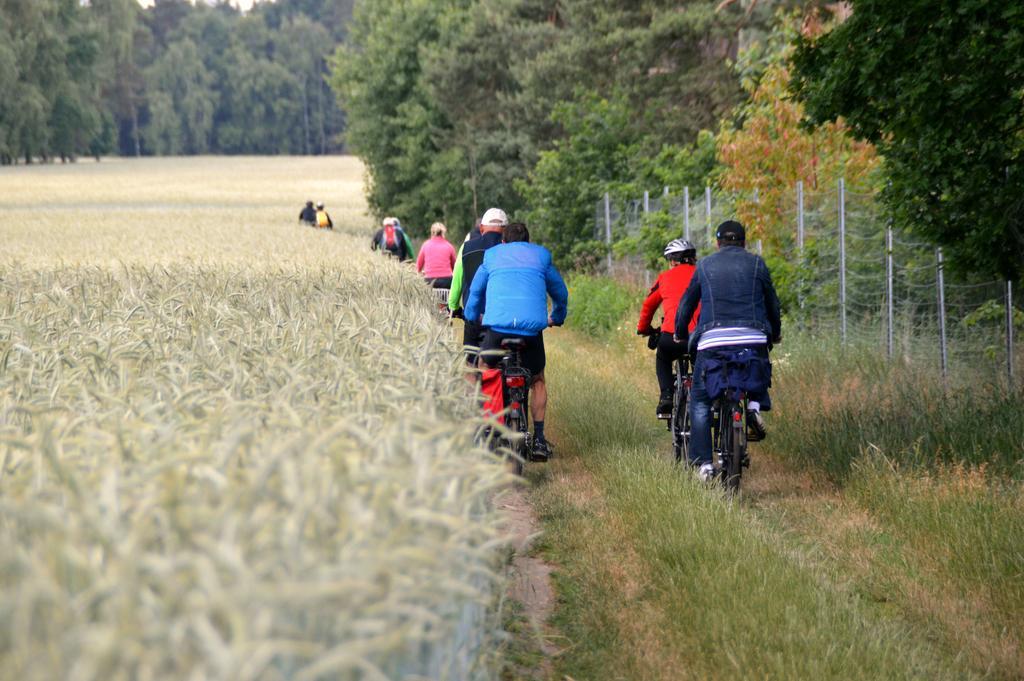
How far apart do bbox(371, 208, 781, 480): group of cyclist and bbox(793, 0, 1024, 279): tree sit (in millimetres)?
1259

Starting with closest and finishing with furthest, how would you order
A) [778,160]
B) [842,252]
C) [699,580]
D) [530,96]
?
1. [699,580]
2. [842,252]
3. [778,160]
4. [530,96]

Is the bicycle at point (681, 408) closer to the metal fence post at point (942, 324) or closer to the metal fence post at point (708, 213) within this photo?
the metal fence post at point (942, 324)

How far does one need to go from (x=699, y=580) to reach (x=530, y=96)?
33556 mm

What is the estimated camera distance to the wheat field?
2.41m

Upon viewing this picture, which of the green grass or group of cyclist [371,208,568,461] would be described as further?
group of cyclist [371,208,568,461]

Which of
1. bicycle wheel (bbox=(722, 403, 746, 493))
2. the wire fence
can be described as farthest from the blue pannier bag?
the wire fence

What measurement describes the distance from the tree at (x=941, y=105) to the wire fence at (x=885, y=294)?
2055mm

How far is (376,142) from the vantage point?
179 feet

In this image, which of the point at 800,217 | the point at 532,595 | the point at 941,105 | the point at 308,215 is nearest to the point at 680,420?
the point at 941,105

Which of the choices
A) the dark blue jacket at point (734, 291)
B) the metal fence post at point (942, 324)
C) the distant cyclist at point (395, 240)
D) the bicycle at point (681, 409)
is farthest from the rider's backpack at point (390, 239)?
the dark blue jacket at point (734, 291)

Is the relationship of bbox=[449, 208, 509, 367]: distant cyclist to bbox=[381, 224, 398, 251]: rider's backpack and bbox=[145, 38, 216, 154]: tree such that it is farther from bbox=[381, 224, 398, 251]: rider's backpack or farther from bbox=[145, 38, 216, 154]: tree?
bbox=[145, 38, 216, 154]: tree

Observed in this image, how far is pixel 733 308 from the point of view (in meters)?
9.29

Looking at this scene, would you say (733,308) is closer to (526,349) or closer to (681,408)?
(681,408)

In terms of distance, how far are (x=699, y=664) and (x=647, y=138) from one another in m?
24.8
